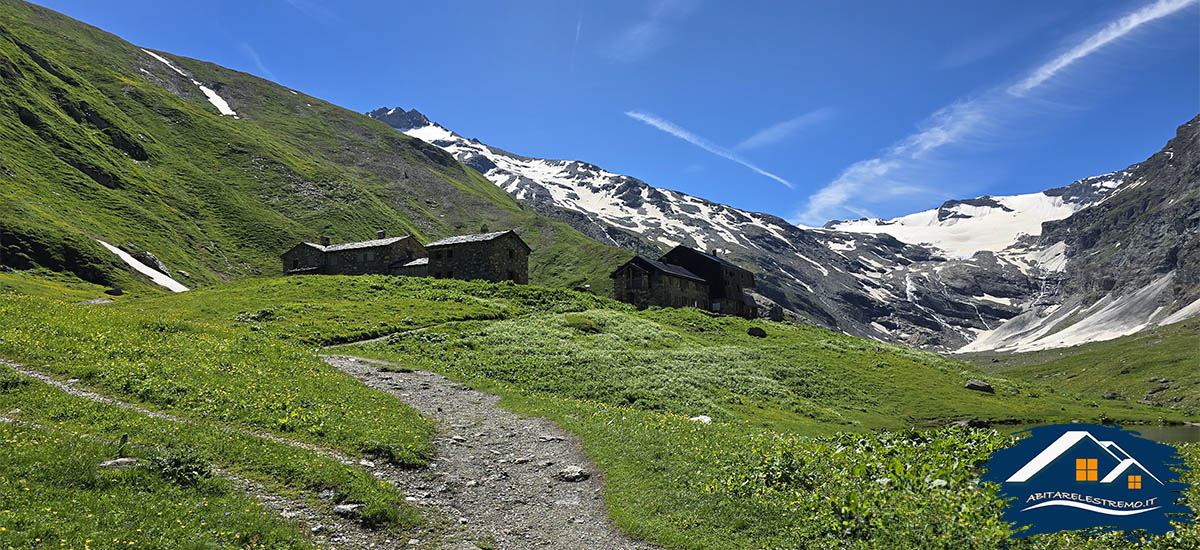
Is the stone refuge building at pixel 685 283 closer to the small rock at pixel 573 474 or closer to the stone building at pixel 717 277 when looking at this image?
the stone building at pixel 717 277

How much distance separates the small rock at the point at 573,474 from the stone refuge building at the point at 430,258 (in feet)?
212

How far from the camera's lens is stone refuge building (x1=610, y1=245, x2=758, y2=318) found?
293 ft

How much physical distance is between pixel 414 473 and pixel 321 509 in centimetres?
A: 405

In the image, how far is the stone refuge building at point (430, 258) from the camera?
82062 mm

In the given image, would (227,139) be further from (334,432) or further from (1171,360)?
(1171,360)

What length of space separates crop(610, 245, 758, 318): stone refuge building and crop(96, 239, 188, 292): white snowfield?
2766 inches

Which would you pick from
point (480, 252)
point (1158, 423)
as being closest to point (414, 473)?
point (1158, 423)

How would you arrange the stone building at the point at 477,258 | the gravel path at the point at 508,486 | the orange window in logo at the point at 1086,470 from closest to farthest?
the orange window in logo at the point at 1086,470 → the gravel path at the point at 508,486 → the stone building at the point at 477,258

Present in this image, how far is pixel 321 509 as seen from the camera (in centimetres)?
1307

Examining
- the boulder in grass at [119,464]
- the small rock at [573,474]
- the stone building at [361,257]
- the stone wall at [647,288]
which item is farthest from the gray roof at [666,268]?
the boulder in grass at [119,464]

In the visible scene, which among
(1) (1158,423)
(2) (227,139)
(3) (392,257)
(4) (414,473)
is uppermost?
(2) (227,139)

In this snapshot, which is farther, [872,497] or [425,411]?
[425,411]

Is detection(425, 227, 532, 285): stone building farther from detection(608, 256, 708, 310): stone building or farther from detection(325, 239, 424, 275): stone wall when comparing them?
detection(608, 256, 708, 310): stone building

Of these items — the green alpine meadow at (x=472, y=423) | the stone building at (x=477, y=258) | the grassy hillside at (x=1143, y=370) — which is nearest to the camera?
the green alpine meadow at (x=472, y=423)
